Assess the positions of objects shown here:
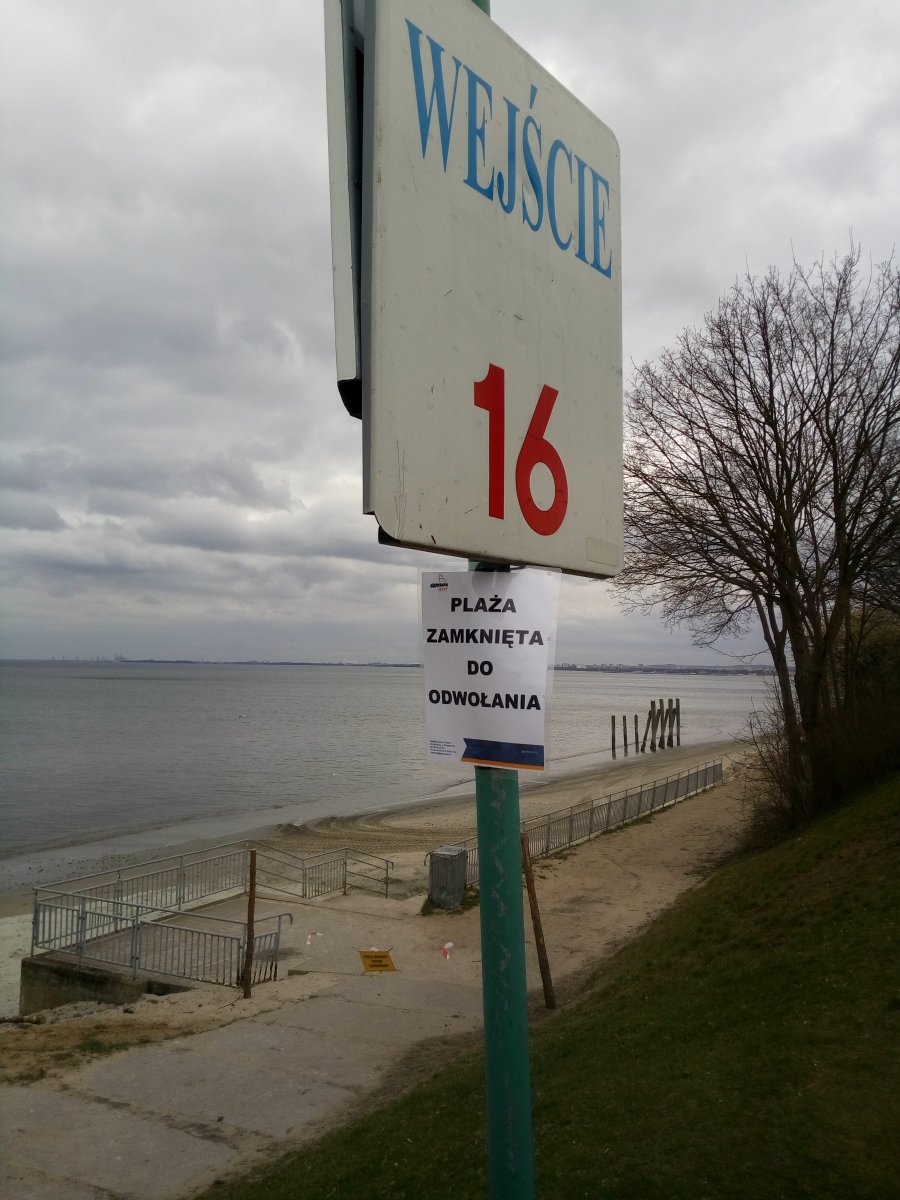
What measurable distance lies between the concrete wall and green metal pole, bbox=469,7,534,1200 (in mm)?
12632

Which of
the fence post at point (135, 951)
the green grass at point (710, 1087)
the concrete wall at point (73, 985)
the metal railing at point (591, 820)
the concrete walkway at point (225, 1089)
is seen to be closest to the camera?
the green grass at point (710, 1087)

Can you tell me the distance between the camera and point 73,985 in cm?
1393

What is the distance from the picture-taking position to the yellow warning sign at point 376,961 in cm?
1372

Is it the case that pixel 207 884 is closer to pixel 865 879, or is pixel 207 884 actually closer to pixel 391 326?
pixel 865 879

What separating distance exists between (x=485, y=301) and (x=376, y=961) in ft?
43.8

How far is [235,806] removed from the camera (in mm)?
43188

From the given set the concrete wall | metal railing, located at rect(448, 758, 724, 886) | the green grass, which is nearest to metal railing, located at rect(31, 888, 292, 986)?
the concrete wall

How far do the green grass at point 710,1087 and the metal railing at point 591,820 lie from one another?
9442 mm

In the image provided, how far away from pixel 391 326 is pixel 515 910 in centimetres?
129

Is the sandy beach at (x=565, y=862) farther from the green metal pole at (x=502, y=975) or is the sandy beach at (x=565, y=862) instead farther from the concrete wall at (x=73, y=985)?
the green metal pole at (x=502, y=975)

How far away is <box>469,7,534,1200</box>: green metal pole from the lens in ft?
6.64

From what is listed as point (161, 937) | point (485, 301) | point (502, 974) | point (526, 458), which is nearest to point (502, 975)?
point (502, 974)

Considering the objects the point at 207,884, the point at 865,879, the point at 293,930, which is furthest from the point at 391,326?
the point at 207,884

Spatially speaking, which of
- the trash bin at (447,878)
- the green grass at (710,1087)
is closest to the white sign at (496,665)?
the green grass at (710,1087)
